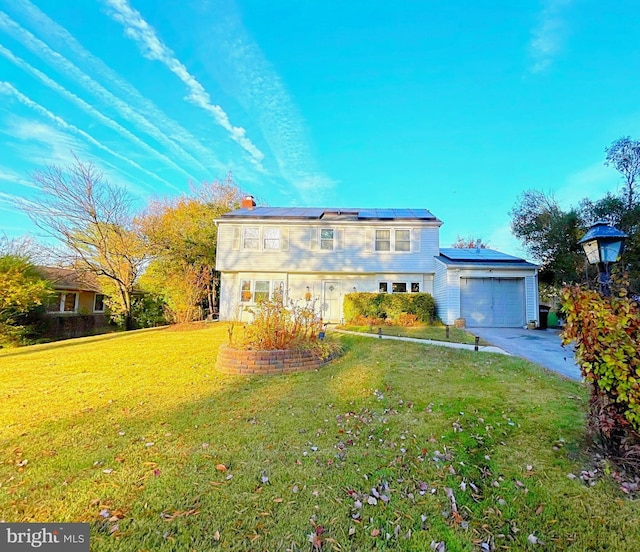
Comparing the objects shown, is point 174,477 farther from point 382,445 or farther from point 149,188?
point 149,188

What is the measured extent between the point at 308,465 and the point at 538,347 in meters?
9.20

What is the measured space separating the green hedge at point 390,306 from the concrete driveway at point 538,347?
2.49 meters

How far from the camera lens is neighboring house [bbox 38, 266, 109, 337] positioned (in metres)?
16.1

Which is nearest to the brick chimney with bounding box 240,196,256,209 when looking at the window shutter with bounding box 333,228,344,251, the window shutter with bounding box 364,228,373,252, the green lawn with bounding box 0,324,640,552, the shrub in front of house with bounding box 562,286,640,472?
the window shutter with bounding box 333,228,344,251

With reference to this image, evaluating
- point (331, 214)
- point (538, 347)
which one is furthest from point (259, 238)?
point (538, 347)

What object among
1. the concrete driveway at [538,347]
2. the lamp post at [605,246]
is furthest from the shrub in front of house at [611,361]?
the concrete driveway at [538,347]

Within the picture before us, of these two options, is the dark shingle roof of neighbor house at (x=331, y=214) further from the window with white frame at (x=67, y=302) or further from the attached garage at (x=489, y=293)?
the window with white frame at (x=67, y=302)

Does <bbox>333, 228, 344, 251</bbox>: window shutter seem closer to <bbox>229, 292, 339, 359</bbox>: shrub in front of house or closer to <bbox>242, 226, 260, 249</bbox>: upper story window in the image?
<bbox>242, 226, 260, 249</bbox>: upper story window

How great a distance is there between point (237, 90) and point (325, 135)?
14.6ft

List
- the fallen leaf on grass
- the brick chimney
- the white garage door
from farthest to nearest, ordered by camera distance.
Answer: the brick chimney → the white garage door → the fallen leaf on grass

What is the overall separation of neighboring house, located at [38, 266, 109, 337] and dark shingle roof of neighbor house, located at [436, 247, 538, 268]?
19.9 metres

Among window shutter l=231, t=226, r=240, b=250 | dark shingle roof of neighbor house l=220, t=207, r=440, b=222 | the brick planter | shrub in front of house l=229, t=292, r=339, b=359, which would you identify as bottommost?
the brick planter

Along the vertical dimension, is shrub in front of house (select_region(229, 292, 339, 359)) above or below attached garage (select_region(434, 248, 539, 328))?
below

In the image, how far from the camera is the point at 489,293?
1375 centimetres
